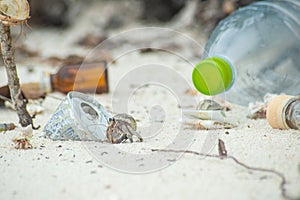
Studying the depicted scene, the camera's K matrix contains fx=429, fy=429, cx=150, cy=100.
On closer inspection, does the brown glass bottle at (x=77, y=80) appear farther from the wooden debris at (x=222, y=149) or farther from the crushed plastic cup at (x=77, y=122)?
the wooden debris at (x=222, y=149)

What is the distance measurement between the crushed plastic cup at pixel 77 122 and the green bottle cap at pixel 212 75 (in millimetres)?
352

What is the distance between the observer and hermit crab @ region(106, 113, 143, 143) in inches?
53.6

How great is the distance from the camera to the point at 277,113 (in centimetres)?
140

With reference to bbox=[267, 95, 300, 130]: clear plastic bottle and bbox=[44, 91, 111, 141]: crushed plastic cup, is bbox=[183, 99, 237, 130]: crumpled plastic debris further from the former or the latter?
bbox=[44, 91, 111, 141]: crushed plastic cup

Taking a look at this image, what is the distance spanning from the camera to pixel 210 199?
3.18ft

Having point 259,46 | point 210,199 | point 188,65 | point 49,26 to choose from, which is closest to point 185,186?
point 210,199

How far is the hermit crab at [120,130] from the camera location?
136 centimetres

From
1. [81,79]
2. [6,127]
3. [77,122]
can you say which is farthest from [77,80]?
[77,122]

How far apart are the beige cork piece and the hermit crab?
1.43 ft

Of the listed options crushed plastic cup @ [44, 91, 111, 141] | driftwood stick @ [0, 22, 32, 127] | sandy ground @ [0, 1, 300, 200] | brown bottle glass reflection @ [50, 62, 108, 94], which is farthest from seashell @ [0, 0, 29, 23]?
brown bottle glass reflection @ [50, 62, 108, 94]

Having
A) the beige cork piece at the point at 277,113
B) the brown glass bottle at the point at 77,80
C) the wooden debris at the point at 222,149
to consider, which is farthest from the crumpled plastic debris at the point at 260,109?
the brown glass bottle at the point at 77,80

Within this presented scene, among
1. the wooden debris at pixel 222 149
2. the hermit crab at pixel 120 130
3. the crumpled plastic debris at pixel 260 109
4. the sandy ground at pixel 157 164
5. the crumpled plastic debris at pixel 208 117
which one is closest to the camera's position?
the sandy ground at pixel 157 164

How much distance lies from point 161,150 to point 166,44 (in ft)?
5.77

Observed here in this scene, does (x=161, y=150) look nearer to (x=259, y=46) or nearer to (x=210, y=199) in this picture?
(x=210, y=199)
